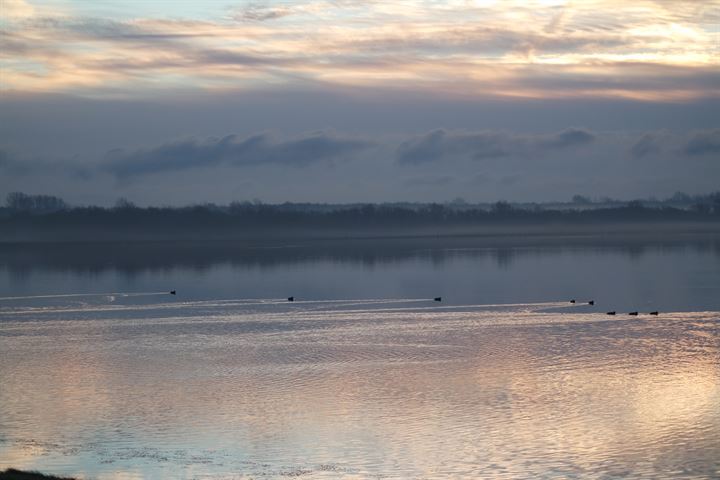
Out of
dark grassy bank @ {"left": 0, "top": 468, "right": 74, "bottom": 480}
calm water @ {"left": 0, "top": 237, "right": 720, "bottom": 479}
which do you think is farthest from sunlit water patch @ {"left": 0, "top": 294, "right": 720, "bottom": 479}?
dark grassy bank @ {"left": 0, "top": 468, "right": 74, "bottom": 480}

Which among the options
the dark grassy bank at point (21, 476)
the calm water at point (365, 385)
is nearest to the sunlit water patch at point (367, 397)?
the calm water at point (365, 385)

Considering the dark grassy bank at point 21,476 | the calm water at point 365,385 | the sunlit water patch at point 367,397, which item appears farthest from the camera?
the calm water at point 365,385

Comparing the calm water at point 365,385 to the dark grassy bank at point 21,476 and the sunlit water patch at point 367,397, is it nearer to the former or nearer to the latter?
the sunlit water patch at point 367,397

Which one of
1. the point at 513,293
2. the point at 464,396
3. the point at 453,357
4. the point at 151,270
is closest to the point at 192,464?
the point at 464,396

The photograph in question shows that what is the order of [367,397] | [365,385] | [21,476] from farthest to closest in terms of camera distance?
[365,385]
[367,397]
[21,476]

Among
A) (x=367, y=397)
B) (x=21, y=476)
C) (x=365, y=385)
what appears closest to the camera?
(x=21, y=476)

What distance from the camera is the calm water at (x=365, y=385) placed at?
15969 millimetres

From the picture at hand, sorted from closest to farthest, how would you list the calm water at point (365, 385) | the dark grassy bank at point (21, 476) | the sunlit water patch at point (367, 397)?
1. the dark grassy bank at point (21, 476)
2. the sunlit water patch at point (367, 397)
3. the calm water at point (365, 385)

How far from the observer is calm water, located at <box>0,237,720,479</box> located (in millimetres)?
15969

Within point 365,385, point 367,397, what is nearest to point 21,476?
point 367,397

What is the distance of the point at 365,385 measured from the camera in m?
22.4

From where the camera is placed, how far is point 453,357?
2634 cm

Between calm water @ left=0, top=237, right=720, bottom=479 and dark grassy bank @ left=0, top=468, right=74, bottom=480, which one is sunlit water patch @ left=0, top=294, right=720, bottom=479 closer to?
calm water @ left=0, top=237, right=720, bottom=479

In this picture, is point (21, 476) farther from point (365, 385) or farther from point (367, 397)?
point (365, 385)
